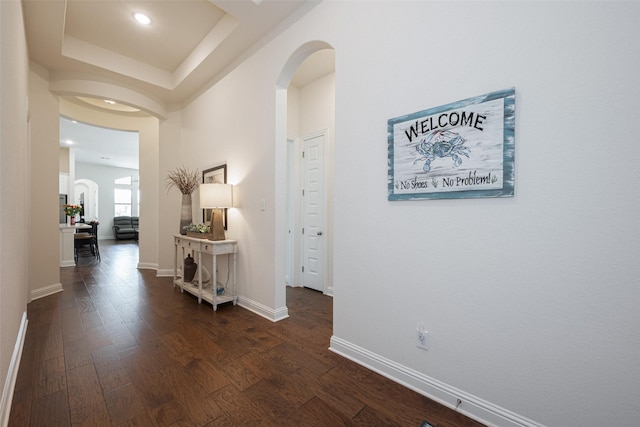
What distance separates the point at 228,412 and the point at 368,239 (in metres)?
1.36

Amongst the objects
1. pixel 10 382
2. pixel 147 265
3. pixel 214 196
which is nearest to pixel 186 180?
pixel 214 196

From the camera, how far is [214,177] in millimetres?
3688

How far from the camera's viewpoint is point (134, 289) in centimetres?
384

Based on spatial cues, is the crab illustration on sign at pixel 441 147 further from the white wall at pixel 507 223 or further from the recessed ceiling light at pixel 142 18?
the recessed ceiling light at pixel 142 18

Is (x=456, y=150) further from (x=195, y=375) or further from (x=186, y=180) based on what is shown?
(x=186, y=180)

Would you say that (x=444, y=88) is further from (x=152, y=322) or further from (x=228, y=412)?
(x=152, y=322)

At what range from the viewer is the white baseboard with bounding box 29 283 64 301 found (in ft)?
11.1

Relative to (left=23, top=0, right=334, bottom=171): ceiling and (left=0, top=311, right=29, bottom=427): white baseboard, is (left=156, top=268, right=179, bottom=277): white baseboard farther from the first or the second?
(left=23, top=0, right=334, bottom=171): ceiling

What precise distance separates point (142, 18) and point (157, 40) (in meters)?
0.38

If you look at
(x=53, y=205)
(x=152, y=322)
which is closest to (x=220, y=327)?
(x=152, y=322)

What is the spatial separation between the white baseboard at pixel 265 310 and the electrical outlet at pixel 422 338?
4.96 ft

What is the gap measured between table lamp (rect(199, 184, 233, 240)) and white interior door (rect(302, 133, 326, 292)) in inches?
46.4

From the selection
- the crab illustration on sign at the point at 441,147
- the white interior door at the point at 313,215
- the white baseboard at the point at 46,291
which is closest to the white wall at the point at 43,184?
the white baseboard at the point at 46,291

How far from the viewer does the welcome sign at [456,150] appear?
139 cm
